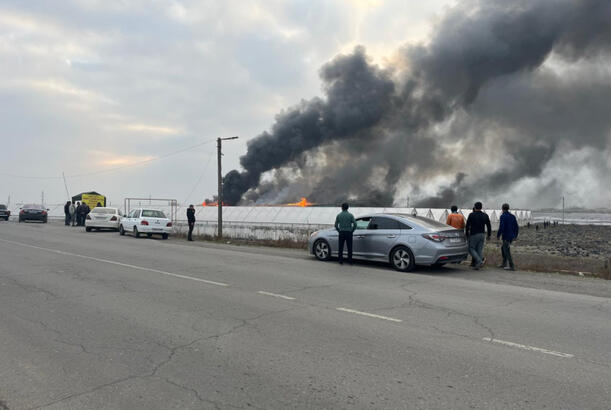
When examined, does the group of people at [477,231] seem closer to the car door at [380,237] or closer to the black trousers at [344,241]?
the black trousers at [344,241]

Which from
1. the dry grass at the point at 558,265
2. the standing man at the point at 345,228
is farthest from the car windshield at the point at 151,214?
the dry grass at the point at 558,265

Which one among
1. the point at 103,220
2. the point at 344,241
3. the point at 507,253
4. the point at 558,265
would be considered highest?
the point at 103,220

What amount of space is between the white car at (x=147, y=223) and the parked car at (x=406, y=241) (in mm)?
12901

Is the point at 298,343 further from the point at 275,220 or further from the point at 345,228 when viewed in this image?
the point at 275,220

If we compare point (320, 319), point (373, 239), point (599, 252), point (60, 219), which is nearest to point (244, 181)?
point (60, 219)

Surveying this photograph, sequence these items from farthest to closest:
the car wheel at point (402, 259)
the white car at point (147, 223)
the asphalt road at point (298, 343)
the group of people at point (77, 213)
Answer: the group of people at point (77, 213), the white car at point (147, 223), the car wheel at point (402, 259), the asphalt road at point (298, 343)

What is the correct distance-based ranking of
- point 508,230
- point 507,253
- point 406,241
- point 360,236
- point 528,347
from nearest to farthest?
1. point 528,347
2. point 406,241
3. point 508,230
4. point 507,253
5. point 360,236

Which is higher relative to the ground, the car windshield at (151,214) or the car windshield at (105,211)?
the car windshield at (105,211)

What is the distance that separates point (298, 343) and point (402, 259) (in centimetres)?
650

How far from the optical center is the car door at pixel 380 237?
446 inches

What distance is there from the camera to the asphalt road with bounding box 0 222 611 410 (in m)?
3.67

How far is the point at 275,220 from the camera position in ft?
101

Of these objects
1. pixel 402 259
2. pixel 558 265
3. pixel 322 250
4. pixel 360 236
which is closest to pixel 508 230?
pixel 558 265

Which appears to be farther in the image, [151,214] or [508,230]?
[151,214]
